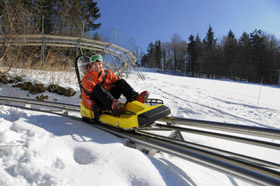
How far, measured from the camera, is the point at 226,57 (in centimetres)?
4391

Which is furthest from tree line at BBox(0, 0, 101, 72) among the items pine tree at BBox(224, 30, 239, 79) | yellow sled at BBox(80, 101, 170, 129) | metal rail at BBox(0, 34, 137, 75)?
pine tree at BBox(224, 30, 239, 79)

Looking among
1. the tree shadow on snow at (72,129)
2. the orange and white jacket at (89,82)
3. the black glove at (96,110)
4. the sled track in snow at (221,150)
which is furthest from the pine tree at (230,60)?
the tree shadow on snow at (72,129)

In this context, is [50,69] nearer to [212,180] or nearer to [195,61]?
[212,180]

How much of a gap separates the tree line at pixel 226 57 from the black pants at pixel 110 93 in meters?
40.8

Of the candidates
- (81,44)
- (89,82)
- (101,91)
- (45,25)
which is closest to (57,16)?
(45,25)

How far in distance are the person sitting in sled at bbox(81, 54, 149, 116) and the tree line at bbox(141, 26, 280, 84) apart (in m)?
40.9

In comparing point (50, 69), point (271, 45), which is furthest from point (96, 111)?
point (271, 45)

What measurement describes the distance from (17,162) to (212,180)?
1.98 meters

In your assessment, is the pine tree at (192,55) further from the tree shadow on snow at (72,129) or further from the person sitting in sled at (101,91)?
the tree shadow on snow at (72,129)

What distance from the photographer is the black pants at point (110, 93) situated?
2660 millimetres

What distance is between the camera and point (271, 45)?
39.2 metres

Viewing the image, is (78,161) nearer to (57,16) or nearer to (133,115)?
(133,115)

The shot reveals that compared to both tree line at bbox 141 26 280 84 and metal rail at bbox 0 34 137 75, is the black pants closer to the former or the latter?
metal rail at bbox 0 34 137 75

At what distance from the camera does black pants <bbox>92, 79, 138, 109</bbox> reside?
266 centimetres
